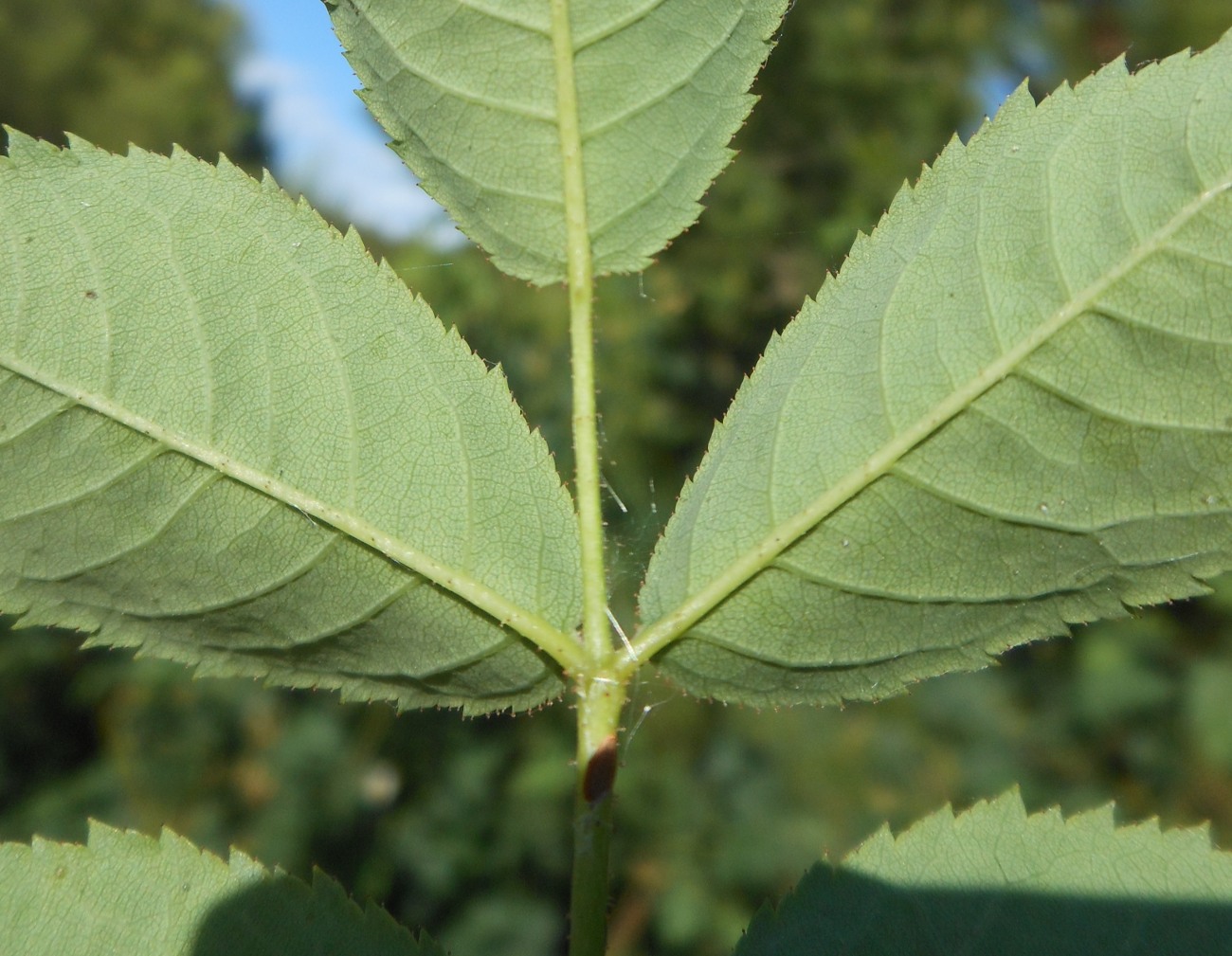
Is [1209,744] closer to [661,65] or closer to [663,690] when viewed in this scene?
[663,690]

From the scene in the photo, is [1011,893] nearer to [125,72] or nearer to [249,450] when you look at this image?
[249,450]

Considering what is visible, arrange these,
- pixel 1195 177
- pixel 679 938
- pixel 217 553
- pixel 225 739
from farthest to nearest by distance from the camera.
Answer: pixel 225 739 < pixel 679 938 < pixel 217 553 < pixel 1195 177

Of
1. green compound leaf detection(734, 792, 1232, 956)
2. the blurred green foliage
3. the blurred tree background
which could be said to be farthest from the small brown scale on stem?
the blurred green foliage

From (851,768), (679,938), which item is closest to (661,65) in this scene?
(679,938)

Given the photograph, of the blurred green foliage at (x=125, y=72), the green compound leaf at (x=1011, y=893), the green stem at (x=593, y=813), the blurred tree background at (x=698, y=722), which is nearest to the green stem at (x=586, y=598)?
the green stem at (x=593, y=813)

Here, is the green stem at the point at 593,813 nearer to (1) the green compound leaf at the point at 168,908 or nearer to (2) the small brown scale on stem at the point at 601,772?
(2) the small brown scale on stem at the point at 601,772

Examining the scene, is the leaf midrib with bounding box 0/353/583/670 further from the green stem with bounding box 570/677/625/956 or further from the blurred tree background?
the blurred tree background
